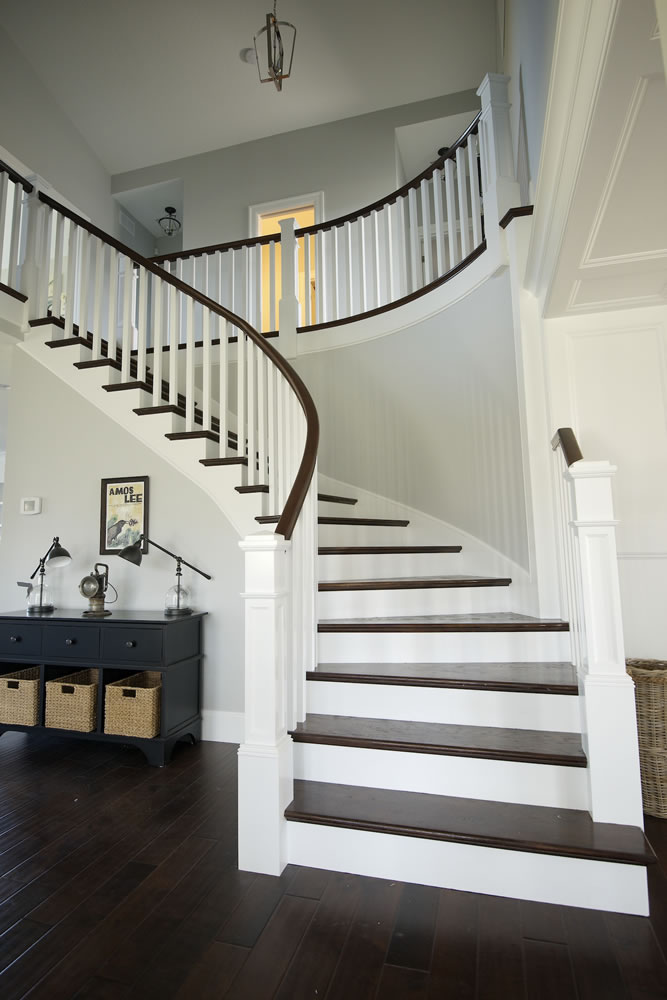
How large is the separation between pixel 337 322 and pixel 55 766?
11.8ft

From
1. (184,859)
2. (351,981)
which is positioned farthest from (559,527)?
(184,859)

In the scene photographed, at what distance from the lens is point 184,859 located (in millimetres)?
1840

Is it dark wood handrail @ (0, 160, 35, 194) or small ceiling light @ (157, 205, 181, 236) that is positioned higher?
small ceiling light @ (157, 205, 181, 236)

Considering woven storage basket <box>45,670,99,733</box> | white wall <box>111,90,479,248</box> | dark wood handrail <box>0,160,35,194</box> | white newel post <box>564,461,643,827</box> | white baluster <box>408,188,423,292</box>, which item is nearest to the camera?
white newel post <box>564,461,643,827</box>

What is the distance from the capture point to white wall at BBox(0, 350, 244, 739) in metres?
3.14

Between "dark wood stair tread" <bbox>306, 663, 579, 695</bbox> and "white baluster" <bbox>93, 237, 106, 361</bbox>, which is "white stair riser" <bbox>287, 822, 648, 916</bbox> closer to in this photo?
"dark wood stair tread" <bbox>306, 663, 579, 695</bbox>

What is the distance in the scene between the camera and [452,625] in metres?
2.39

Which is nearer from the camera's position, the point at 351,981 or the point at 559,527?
the point at 351,981

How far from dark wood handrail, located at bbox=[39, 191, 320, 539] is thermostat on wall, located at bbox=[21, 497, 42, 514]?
172cm

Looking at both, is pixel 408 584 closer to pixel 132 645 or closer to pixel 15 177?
pixel 132 645

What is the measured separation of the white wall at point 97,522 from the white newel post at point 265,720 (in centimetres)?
130

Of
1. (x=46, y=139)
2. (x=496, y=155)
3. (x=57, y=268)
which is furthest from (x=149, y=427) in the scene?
(x=46, y=139)

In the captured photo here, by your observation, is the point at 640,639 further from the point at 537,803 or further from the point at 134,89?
the point at 134,89

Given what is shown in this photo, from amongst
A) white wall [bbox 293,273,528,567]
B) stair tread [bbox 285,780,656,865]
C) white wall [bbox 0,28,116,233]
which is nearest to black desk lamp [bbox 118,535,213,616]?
stair tread [bbox 285,780,656,865]
